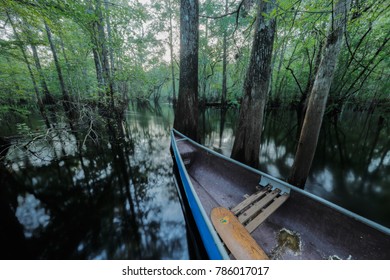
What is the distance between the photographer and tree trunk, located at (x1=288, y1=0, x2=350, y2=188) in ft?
7.09

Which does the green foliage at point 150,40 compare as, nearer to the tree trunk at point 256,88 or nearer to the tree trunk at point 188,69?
the tree trunk at point 256,88

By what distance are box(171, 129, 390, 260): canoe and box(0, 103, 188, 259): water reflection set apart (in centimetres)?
74

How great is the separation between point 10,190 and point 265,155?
7977mm

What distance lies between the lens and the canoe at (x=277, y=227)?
5.19 ft

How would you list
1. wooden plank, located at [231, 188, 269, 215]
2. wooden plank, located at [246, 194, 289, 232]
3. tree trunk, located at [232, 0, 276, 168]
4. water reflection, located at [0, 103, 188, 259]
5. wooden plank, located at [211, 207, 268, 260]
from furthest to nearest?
tree trunk, located at [232, 0, 276, 168] → water reflection, located at [0, 103, 188, 259] → wooden plank, located at [231, 188, 269, 215] → wooden plank, located at [246, 194, 289, 232] → wooden plank, located at [211, 207, 268, 260]

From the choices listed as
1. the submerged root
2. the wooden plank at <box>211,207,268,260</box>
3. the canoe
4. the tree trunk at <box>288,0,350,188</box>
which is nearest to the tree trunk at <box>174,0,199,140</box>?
the canoe

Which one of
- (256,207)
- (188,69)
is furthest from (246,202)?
(188,69)

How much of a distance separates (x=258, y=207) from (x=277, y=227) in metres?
0.49

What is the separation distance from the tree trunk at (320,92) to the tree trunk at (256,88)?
0.94 m

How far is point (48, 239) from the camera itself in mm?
2396

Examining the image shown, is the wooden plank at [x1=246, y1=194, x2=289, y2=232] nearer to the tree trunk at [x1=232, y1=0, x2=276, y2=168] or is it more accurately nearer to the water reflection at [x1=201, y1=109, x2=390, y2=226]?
the tree trunk at [x1=232, y1=0, x2=276, y2=168]

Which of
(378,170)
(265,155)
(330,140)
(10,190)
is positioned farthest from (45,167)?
(330,140)
